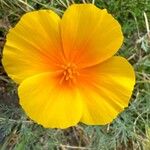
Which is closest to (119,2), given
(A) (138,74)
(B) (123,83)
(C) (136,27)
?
(C) (136,27)

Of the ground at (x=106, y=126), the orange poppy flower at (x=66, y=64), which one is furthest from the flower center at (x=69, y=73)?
the ground at (x=106, y=126)

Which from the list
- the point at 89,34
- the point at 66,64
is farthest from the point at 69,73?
the point at 89,34

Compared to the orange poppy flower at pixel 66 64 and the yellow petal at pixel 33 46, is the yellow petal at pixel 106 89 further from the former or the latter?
the yellow petal at pixel 33 46

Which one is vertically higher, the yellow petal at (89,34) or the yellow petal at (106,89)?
the yellow petal at (89,34)

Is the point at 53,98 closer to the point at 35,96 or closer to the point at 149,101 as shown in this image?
the point at 35,96

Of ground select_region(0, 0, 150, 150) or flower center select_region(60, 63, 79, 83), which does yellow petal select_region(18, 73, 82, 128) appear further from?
ground select_region(0, 0, 150, 150)
